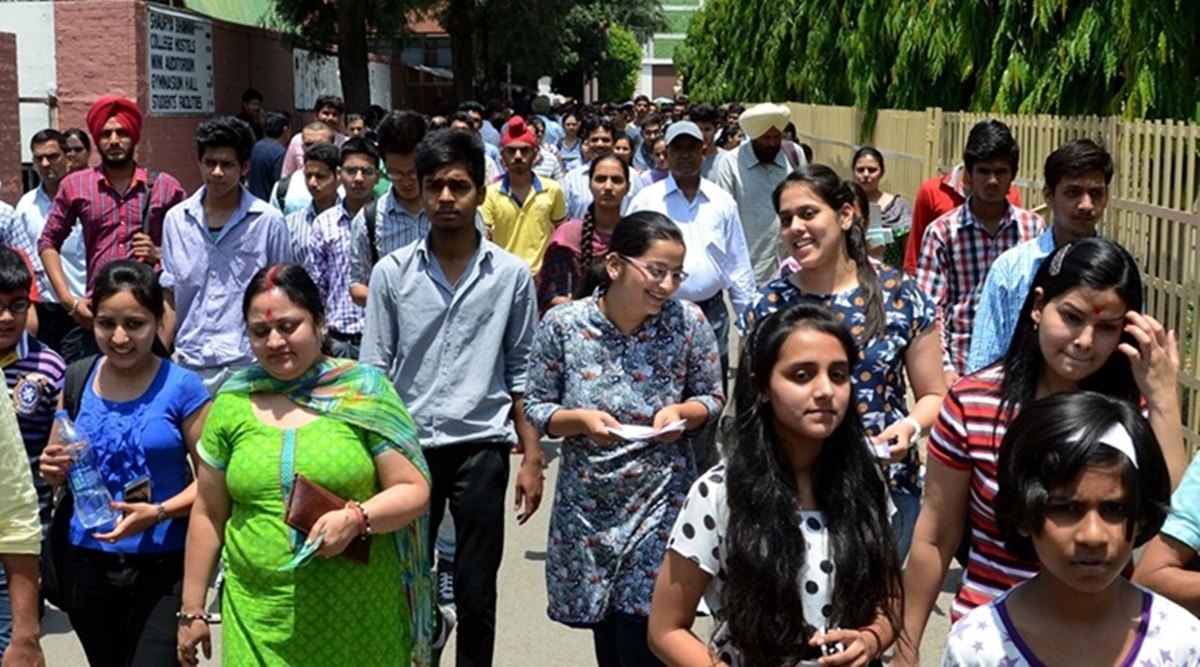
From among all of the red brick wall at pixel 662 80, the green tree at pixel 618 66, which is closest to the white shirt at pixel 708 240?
the green tree at pixel 618 66

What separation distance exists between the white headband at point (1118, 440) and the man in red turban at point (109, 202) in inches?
226

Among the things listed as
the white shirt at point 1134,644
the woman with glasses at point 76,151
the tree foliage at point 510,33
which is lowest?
the white shirt at point 1134,644

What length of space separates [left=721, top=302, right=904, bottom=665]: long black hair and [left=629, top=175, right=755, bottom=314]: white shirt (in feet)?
12.7

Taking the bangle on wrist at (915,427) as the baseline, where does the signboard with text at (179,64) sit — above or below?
above

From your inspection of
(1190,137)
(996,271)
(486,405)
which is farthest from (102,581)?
(1190,137)

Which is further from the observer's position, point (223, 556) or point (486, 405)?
point (486, 405)

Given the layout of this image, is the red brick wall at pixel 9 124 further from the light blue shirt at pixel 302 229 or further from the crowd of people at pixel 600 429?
the crowd of people at pixel 600 429

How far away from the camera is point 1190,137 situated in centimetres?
794

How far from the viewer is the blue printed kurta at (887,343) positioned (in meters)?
4.73

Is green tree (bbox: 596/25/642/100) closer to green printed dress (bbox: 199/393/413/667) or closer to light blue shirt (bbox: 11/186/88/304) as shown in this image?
light blue shirt (bbox: 11/186/88/304)

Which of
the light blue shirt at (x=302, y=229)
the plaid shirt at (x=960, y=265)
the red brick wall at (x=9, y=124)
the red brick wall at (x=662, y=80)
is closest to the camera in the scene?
the plaid shirt at (x=960, y=265)

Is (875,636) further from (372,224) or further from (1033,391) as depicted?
(372,224)

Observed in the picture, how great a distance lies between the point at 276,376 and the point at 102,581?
3.14 feet

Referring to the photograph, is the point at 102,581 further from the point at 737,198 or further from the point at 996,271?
the point at 737,198
